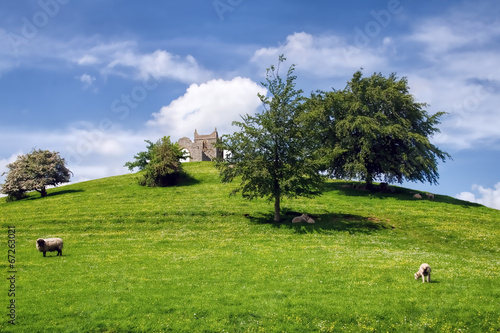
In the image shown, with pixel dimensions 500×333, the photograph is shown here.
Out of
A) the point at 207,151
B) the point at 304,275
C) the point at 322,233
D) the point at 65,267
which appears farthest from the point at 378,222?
the point at 207,151

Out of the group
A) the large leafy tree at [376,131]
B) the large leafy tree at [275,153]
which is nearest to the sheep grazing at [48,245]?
the large leafy tree at [275,153]

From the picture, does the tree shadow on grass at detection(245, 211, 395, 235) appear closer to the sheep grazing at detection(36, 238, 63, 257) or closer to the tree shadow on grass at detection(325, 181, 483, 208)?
the tree shadow on grass at detection(325, 181, 483, 208)

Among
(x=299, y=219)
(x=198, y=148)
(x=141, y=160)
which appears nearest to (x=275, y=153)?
(x=299, y=219)

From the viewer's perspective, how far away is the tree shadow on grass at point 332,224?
134ft

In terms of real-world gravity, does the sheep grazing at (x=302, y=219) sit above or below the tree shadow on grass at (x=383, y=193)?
below

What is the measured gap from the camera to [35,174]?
223ft

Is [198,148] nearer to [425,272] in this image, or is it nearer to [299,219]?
[299,219]

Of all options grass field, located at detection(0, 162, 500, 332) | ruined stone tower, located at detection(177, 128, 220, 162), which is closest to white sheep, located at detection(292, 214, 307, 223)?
grass field, located at detection(0, 162, 500, 332)

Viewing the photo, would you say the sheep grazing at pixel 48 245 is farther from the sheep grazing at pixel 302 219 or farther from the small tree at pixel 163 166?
the small tree at pixel 163 166

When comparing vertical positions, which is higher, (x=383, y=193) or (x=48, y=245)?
(x=383, y=193)

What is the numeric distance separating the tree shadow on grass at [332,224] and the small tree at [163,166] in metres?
26.8

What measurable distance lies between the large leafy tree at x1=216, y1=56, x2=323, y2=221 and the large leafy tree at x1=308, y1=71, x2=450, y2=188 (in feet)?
47.6

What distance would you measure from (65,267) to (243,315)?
16200 millimetres

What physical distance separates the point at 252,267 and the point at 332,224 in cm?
Answer: 1981
